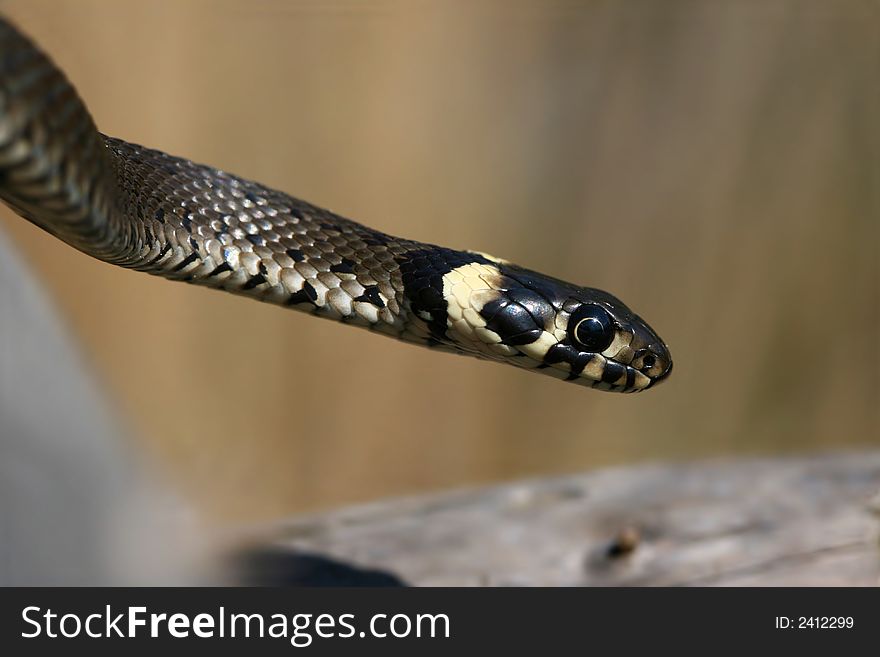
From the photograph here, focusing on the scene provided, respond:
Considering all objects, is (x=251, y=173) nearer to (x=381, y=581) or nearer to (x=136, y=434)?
(x=136, y=434)

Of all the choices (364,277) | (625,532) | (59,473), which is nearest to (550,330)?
(364,277)

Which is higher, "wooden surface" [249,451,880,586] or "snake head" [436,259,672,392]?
"snake head" [436,259,672,392]

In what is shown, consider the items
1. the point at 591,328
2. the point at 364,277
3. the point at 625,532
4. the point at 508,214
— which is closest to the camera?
the point at 364,277

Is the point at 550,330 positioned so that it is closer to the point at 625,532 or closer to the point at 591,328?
the point at 591,328

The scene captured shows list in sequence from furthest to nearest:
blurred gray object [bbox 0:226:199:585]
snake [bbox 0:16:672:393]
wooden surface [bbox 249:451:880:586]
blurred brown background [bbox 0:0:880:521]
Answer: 1. blurred brown background [bbox 0:0:880:521]
2. wooden surface [bbox 249:451:880:586]
3. blurred gray object [bbox 0:226:199:585]
4. snake [bbox 0:16:672:393]

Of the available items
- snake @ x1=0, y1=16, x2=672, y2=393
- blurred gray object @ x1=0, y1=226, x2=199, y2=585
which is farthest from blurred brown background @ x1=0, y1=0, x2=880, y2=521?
snake @ x1=0, y1=16, x2=672, y2=393

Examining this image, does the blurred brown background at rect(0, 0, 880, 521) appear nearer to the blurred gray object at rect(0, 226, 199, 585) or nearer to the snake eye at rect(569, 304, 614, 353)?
the blurred gray object at rect(0, 226, 199, 585)
